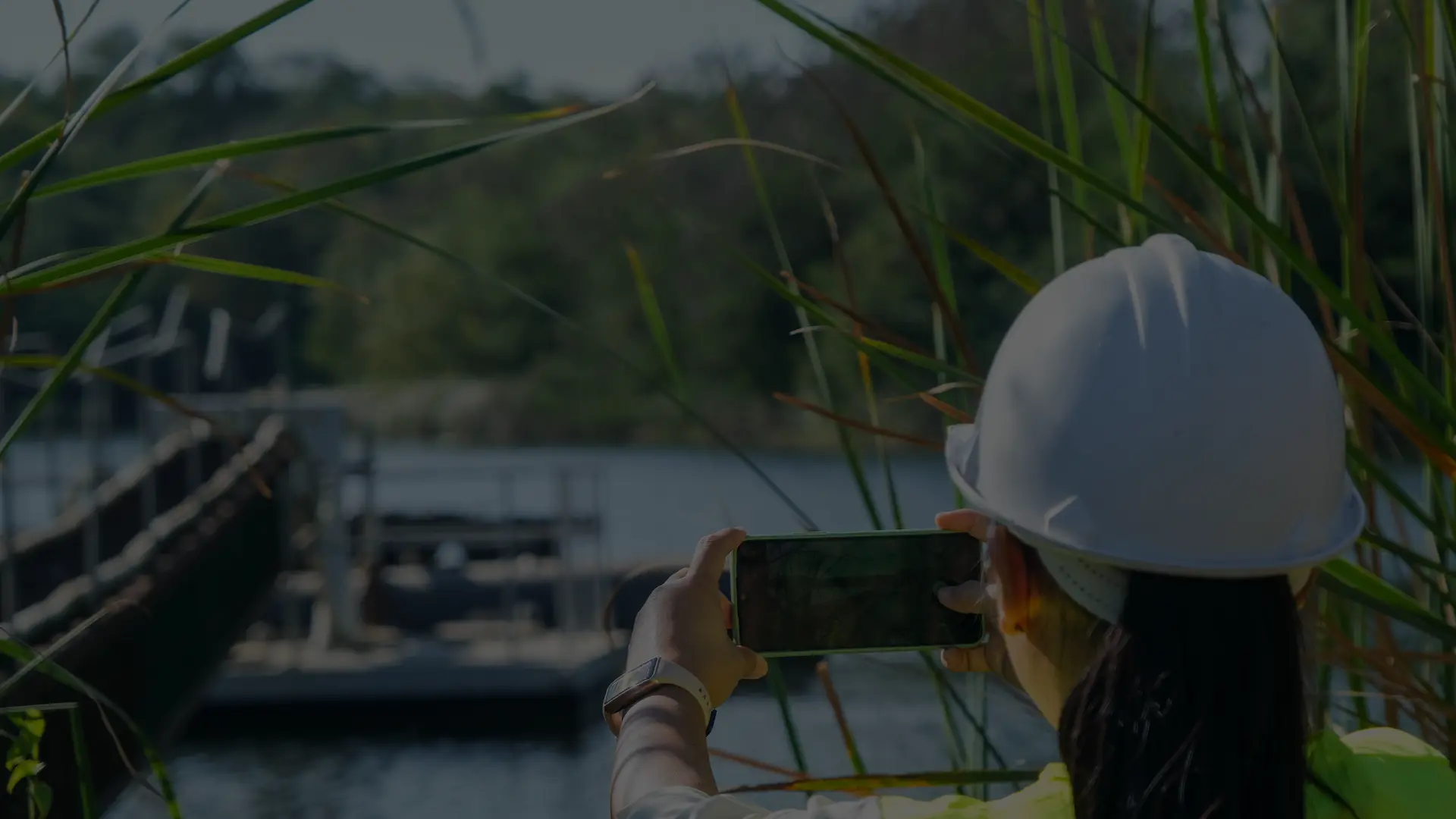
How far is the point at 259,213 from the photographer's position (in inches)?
39.2

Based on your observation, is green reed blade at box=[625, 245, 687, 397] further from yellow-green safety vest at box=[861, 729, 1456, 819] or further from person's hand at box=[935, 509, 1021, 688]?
yellow-green safety vest at box=[861, 729, 1456, 819]

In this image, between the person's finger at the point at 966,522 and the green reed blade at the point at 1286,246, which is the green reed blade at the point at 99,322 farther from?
the green reed blade at the point at 1286,246

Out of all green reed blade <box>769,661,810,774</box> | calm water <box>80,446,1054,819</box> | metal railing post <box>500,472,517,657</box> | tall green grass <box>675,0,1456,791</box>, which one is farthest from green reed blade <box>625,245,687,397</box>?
metal railing post <box>500,472,517,657</box>

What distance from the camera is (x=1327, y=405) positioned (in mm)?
823

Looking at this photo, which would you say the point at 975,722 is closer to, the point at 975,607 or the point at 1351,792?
the point at 975,607

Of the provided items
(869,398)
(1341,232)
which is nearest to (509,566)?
(869,398)

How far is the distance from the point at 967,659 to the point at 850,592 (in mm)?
79

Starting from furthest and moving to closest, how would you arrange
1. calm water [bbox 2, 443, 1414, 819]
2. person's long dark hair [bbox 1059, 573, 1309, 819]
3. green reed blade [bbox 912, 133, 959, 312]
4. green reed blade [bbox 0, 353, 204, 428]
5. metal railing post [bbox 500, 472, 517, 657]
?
1. metal railing post [bbox 500, 472, 517, 657]
2. calm water [bbox 2, 443, 1414, 819]
3. green reed blade [bbox 912, 133, 959, 312]
4. green reed blade [bbox 0, 353, 204, 428]
5. person's long dark hair [bbox 1059, 573, 1309, 819]

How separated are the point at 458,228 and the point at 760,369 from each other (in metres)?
19.3

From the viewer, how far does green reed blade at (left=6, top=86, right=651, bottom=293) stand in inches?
38.3

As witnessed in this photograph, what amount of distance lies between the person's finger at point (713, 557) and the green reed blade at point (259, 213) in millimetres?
250

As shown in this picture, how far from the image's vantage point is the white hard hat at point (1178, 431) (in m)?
0.80

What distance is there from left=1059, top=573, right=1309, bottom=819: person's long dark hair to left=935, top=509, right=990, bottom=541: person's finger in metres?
0.17

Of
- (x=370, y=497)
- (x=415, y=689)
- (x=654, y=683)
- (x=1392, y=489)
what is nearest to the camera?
(x=654, y=683)
